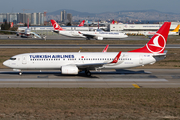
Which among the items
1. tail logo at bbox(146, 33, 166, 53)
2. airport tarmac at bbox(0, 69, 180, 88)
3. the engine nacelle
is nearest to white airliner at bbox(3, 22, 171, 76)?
the engine nacelle

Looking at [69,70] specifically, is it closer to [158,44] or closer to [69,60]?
[69,60]

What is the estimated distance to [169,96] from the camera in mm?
20688

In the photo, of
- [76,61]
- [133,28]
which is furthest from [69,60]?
[133,28]

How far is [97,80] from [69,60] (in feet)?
16.8

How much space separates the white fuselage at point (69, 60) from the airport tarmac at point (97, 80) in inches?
58.4

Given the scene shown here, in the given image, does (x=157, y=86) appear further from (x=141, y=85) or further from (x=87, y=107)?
(x=87, y=107)

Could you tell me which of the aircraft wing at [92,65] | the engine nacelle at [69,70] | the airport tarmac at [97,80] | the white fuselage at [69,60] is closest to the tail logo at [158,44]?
the white fuselage at [69,60]

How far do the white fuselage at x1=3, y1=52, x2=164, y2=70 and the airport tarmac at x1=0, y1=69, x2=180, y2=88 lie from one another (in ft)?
4.87

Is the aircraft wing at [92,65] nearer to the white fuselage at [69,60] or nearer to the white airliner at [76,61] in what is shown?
the white airliner at [76,61]

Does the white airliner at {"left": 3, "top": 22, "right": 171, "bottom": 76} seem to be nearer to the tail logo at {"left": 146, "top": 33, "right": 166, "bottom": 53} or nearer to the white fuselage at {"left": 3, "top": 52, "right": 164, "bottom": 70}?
the white fuselage at {"left": 3, "top": 52, "right": 164, "bottom": 70}

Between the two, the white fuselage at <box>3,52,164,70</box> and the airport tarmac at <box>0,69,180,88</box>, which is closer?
the airport tarmac at <box>0,69,180,88</box>

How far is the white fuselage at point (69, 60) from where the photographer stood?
31438mm

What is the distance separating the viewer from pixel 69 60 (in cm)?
3181

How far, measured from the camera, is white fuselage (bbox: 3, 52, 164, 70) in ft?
103
